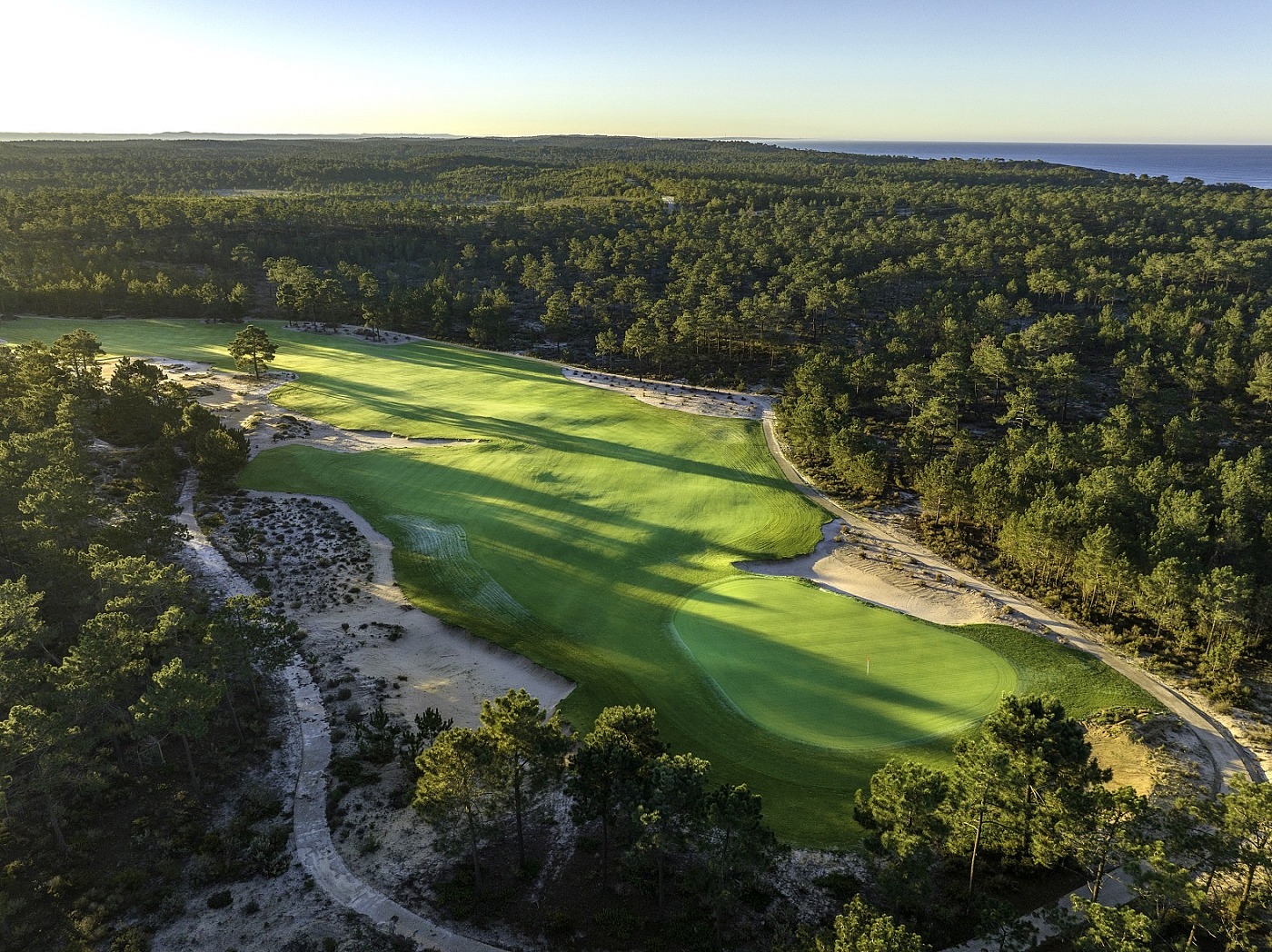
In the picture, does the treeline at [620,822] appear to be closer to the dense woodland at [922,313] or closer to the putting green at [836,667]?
the putting green at [836,667]

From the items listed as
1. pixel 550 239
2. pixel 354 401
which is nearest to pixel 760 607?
pixel 354 401

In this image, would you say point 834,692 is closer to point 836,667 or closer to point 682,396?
point 836,667

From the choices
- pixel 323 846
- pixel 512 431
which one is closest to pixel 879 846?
pixel 323 846

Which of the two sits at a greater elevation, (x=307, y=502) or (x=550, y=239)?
(x=550, y=239)

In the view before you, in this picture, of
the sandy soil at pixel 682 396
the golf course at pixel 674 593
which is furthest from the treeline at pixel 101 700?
the sandy soil at pixel 682 396

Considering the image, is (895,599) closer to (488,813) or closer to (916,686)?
(916,686)

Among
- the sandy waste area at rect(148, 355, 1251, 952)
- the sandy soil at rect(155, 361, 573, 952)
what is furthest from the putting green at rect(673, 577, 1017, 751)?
the sandy soil at rect(155, 361, 573, 952)

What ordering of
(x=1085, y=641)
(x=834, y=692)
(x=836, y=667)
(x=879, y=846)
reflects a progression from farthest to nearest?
1. (x=1085, y=641)
2. (x=836, y=667)
3. (x=834, y=692)
4. (x=879, y=846)
